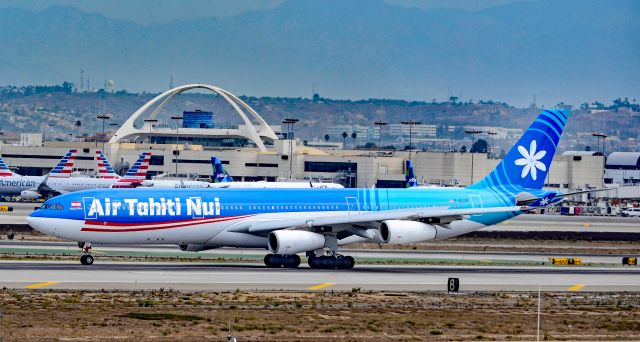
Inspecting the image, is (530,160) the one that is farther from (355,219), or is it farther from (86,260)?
(86,260)

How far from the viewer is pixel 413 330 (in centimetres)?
4178

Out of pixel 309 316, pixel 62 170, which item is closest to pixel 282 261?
pixel 309 316

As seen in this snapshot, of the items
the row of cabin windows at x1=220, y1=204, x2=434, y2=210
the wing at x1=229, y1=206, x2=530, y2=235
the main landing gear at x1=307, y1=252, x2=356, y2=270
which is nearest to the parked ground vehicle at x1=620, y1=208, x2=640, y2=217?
the row of cabin windows at x1=220, y1=204, x2=434, y2=210

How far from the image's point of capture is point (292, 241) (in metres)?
64.4

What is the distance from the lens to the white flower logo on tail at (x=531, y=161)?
7388 centimetres

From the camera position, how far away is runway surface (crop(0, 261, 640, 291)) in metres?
54.7

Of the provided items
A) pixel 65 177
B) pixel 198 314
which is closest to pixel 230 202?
pixel 198 314

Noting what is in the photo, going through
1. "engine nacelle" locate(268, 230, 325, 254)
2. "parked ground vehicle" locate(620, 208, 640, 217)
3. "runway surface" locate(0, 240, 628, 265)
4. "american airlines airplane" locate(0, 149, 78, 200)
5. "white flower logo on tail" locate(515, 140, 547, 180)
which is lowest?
"runway surface" locate(0, 240, 628, 265)

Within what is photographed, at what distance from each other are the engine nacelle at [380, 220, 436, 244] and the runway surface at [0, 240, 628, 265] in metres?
8.74

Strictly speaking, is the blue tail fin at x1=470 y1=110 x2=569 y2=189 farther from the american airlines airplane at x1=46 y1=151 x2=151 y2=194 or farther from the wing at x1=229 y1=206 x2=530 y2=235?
the american airlines airplane at x1=46 y1=151 x2=151 y2=194

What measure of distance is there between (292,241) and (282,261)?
2.08 m

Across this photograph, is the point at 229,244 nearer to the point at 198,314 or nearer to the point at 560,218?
the point at 198,314

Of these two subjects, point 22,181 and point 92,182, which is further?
point 22,181

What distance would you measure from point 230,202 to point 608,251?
114 feet
